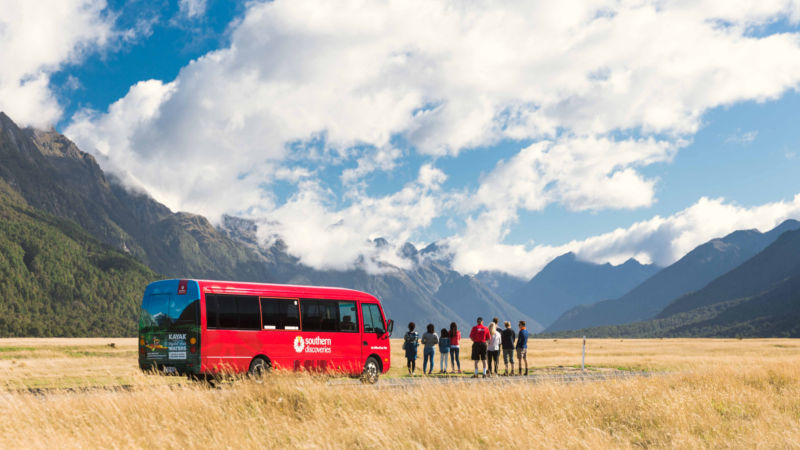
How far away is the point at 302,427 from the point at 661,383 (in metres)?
12.1

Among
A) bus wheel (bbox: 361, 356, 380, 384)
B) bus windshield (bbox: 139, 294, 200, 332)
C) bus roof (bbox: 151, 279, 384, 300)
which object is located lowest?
bus wheel (bbox: 361, 356, 380, 384)

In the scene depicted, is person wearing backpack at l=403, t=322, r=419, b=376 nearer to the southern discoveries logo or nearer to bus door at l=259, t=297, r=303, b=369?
the southern discoveries logo

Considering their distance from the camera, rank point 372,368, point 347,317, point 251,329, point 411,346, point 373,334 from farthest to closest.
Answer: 1. point 411,346
2. point 373,334
3. point 372,368
4. point 347,317
5. point 251,329

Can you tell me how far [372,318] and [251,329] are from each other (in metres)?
5.58

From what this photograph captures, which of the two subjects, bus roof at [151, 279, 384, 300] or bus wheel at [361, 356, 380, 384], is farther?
bus wheel at [361, 356, 380, 384]

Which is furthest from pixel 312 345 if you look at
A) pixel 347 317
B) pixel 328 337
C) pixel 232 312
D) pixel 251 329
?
pixel 232 312

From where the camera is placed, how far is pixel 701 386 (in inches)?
733

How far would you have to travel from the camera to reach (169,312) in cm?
2036

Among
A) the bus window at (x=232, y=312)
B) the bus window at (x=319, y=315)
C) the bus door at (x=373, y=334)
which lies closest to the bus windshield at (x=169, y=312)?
the bus window at (x=232, y=312)

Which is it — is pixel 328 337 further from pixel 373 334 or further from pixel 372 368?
pixel 372 368

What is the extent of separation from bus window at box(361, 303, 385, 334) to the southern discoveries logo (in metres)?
2.03

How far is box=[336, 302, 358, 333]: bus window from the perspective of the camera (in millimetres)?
24016

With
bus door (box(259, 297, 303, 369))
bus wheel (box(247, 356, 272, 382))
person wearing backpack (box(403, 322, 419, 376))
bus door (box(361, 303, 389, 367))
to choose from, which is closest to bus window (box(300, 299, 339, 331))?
bus door (box(259, 297, 303, 369))

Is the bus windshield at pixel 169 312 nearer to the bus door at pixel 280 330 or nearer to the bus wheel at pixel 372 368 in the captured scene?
the bus door at pixel 280 330
